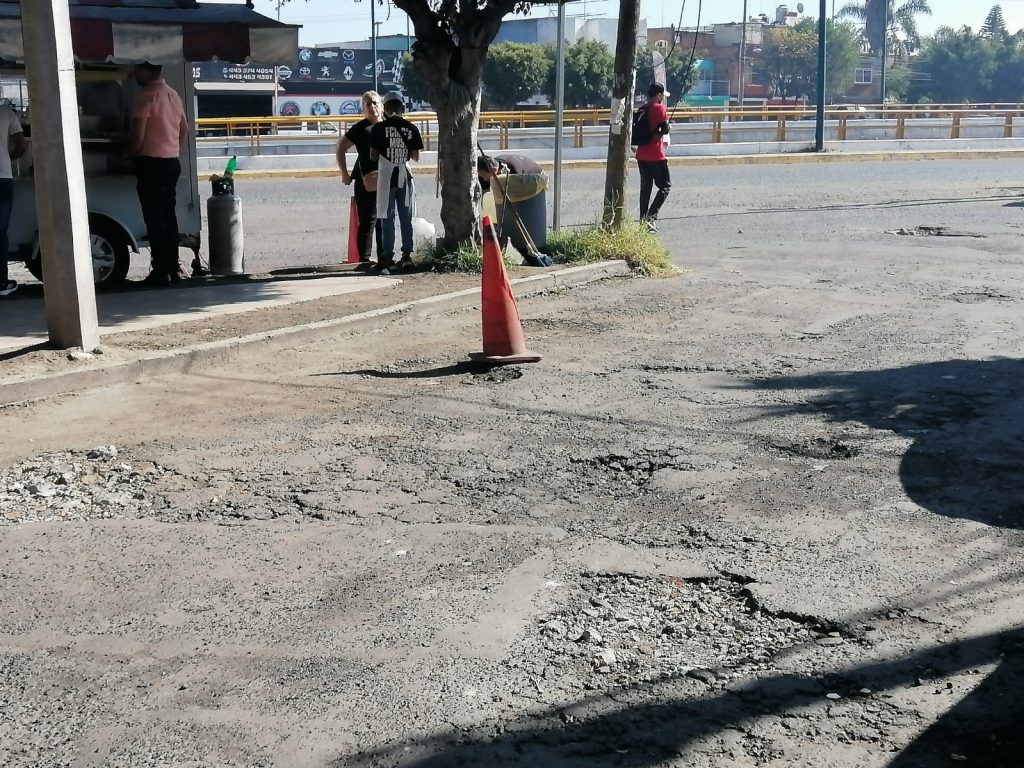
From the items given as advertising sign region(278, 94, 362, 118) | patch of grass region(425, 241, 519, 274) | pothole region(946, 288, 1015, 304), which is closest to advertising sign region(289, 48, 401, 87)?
advertising sign region(278, 94, 362, 118)

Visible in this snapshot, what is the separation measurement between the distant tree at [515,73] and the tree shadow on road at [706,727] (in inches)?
2682

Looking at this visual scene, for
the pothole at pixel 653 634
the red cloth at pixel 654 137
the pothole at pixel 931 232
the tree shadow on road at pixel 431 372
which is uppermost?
the red cloth at pixel 654 137

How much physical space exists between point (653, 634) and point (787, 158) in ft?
100.0

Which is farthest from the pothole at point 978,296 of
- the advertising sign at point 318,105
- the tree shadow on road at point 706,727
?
the advertising sign at point 318,105

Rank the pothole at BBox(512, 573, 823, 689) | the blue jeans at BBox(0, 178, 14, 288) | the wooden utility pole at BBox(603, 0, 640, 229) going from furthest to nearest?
the wooden utility pole at BBox(603, 0, 640, 229), the blue jeans at BBox(0, 178, 14, 288), the pothole at BBox(512, 573, 823, 689)

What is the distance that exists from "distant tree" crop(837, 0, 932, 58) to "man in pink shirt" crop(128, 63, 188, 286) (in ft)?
436

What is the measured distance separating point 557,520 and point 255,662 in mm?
1711

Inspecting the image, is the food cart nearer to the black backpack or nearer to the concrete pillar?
the concrete pillar

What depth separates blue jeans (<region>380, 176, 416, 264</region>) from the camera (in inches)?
474

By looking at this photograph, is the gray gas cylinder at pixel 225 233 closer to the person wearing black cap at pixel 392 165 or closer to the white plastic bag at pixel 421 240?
the person wearing black cap at pixel 392 165

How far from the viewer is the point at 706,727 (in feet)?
11.7

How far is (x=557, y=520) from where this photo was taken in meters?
5.34

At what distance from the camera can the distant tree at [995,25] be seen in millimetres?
137000

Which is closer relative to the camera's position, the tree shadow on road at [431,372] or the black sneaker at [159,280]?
the tree shadow on road at [431,372]
